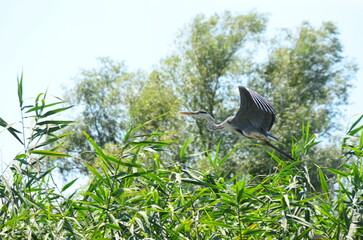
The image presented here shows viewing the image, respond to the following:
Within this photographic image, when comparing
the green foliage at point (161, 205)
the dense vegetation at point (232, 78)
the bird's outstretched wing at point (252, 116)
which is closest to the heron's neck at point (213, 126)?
the bird's outstretched wing at point (252, 116)

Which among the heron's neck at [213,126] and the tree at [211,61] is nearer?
the heron's neck at [213,126]

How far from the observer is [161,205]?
410 cm

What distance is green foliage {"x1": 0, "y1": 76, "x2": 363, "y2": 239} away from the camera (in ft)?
12.4

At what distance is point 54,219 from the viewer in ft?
12.9

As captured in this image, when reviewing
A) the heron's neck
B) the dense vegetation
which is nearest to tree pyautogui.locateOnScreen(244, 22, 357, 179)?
the dense vegetation

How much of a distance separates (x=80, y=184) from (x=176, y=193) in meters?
0.69

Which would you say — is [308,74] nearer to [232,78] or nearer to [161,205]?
[232,78]

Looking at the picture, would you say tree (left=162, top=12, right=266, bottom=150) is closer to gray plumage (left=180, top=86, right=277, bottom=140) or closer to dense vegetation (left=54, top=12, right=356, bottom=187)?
dense vegetation (left=54, top=12, right=356, bottom=187)

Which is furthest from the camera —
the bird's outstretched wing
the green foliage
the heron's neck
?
the heron's neck

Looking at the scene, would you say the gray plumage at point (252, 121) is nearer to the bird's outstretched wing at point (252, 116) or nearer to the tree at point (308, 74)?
the bird's outstretched wing at point (252, 116)

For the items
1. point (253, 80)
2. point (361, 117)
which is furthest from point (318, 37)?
point (361, 117)

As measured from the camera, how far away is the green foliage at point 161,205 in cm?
379

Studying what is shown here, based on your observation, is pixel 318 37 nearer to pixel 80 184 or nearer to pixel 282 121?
pixel 282 121

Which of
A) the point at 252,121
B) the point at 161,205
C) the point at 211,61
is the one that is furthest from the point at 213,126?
the point at 211,61
